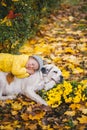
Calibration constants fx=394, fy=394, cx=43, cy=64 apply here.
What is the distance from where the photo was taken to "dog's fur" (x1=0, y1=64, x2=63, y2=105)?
→ 5714 mm

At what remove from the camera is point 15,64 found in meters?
5.66

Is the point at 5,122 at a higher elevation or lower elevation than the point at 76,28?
lower

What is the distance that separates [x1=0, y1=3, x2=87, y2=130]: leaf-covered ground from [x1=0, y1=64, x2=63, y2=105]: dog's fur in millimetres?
101

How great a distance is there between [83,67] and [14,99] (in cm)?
171

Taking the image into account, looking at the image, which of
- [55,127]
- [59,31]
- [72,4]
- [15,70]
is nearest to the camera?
[55,127]

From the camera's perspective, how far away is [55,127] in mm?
5094

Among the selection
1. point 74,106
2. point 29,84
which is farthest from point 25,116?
point 74,106

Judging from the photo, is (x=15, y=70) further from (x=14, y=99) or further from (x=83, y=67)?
(x=83, y=67)

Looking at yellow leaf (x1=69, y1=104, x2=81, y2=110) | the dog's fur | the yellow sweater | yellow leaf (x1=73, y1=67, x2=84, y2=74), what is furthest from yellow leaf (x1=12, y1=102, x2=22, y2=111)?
yellow leaf (x1=73, y1=67, x2=84, y2=74)

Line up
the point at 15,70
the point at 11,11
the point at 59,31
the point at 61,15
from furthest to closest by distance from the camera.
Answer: the point at 61,15 < the point at 59,31 < the point at 11,11 < the point at 15,70

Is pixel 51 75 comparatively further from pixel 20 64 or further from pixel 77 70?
pixel 77 70

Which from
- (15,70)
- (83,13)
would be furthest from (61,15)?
(15,70)

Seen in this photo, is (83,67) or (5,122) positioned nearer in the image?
(5,122)

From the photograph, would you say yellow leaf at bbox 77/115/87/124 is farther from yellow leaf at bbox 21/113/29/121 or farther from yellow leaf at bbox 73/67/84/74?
yellow leaf at bbox 73/67/84/74
